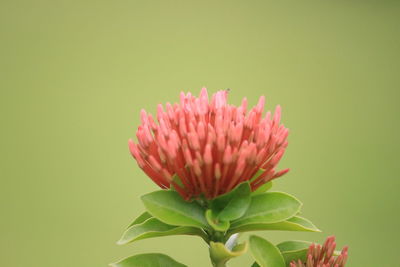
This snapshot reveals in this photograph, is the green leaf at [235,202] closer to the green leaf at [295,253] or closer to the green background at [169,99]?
the green leaf at [295,253]

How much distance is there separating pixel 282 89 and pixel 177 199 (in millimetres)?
1446

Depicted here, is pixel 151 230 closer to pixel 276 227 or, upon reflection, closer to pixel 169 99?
pixel 276 227

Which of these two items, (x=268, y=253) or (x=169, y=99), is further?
(x=169, y=99)

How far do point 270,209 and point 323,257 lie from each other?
10cm

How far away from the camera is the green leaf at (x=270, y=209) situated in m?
0.58

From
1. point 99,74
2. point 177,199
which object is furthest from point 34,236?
point 177,199

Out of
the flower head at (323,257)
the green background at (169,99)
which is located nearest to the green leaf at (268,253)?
the flower head at (323,257)

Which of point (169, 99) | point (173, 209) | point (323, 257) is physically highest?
point (169, 99)

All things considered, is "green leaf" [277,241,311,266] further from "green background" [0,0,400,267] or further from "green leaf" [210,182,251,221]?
"green background" [0,0,400,267]

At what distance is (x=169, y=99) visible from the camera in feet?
5.96

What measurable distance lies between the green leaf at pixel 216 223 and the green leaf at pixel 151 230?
4 cm

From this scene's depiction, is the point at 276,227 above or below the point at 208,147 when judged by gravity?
below

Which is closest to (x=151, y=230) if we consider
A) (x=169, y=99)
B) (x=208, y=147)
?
(x=208, y=147)

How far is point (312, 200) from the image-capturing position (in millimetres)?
1894
